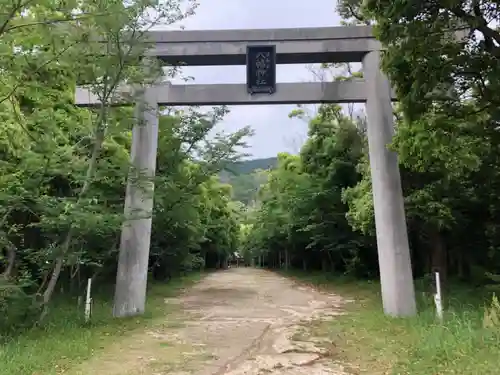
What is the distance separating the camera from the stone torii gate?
30.8 feet

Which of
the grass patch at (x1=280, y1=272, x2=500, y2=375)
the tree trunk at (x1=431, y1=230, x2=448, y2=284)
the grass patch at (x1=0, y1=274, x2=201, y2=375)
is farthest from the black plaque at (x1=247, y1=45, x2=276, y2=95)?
the tree trunk at (x1=431, y1=230, x2=448, y2=284)

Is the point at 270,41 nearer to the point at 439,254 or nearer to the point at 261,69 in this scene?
the point at 261,69

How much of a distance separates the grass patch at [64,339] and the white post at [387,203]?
4.76 meters

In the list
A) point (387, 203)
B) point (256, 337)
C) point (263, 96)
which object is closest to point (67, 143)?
point (263, 96)

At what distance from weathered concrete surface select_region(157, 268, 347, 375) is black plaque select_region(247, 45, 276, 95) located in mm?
4906

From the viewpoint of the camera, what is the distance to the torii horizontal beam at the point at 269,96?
9.84m

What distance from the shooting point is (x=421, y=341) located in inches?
244

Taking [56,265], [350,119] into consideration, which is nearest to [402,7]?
[56,265]

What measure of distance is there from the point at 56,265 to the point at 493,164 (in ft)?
29.5

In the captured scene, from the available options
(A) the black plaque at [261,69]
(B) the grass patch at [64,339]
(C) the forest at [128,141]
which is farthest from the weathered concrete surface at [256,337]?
(A) the black plaque at [261,69]

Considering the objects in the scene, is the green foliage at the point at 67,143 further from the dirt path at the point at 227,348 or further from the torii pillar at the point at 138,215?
the dirt path at the point at 227,348

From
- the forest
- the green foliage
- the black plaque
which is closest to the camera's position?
the green foliage

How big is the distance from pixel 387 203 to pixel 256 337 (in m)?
3.83

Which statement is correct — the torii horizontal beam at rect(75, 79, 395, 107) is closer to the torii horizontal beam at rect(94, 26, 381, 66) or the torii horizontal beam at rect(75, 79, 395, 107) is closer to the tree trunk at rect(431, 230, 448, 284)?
the torii horizontal beam at rect(94, 26, 381, 66)
